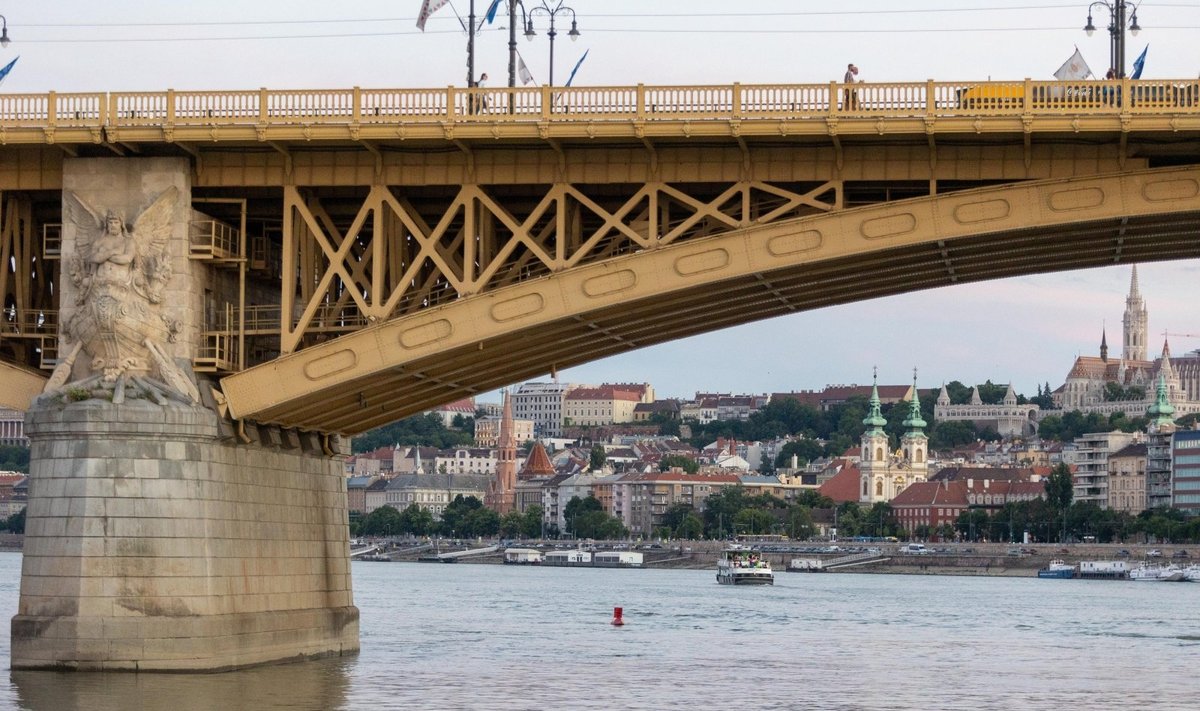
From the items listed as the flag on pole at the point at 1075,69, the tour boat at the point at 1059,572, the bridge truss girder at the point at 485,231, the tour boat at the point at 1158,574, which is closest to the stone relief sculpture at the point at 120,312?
the bridge truss girder at the point at 485,231

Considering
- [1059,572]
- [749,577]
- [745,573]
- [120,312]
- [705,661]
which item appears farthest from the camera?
[1059,572]

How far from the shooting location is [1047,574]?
18975 centimetres

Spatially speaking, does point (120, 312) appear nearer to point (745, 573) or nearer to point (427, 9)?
point (427, 9)

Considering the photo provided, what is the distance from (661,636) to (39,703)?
36.4m

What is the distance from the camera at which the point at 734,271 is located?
38438 mm

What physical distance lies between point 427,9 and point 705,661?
66.3 feet

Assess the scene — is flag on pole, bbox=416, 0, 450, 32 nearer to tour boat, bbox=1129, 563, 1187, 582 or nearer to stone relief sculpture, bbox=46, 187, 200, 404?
stone relief sculpture, bbox=46, 187, 200, 404

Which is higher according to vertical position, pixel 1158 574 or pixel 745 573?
pixel 745 573

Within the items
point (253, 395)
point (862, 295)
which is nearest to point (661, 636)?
point (862, 295)

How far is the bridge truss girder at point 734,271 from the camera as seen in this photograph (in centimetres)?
3794

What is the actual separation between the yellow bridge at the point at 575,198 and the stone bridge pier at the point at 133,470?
70cm

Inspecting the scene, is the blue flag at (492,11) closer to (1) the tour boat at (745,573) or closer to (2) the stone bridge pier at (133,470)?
(2) the stone bridge pier at (133,470)

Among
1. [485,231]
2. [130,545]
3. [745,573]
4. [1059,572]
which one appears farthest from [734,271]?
[1059,572]

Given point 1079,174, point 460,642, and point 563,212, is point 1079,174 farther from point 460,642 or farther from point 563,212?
point 460,642
